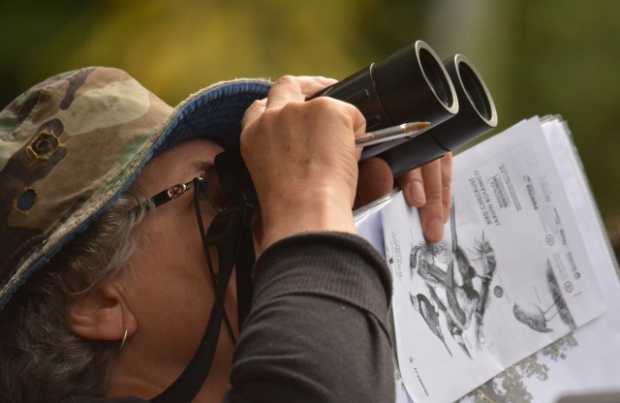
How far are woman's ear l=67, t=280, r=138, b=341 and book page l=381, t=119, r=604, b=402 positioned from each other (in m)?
0.38

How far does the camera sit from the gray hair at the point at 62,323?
1117 millimetres

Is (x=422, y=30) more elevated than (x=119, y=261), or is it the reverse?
(x=119, y=261)

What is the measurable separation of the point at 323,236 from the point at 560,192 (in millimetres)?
543

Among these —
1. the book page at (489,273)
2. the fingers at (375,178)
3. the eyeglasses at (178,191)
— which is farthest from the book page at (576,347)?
the eyeglasses at (178,191)

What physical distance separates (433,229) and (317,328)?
36 centimetres

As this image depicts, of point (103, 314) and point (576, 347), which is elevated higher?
point (103, 314)

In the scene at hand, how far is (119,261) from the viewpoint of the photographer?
1128 mm

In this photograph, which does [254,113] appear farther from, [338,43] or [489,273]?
[338,43]

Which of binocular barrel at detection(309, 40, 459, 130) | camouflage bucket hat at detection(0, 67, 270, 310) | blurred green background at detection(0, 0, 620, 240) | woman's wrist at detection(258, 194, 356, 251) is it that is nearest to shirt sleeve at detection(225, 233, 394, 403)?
woman's wrist at detection(258, 194, 356, 251)

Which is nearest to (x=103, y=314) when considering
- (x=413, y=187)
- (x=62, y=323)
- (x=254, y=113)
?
(x=62, y=323)

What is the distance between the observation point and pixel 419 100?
95 centimetres

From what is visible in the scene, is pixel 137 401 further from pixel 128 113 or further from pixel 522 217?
pixel 522 217

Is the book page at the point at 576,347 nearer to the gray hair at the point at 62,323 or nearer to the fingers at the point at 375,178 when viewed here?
the fingers at the point at 375,178

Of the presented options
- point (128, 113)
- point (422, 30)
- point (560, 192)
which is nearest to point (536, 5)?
point (422, 30)
